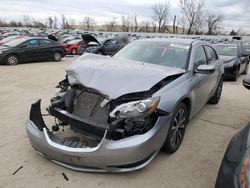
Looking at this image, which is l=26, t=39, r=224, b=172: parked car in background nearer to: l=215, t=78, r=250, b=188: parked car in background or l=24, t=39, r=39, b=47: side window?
l=215, t=78, r=250, b=188: parked car in background

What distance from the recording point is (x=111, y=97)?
2557 mm

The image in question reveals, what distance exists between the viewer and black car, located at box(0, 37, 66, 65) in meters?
11.2

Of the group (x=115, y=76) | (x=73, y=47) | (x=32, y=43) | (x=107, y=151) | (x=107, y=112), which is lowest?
(x=73, y=47)

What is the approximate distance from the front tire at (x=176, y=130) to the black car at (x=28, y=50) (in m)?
10.4

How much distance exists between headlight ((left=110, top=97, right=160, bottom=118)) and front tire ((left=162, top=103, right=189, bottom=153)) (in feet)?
1.48

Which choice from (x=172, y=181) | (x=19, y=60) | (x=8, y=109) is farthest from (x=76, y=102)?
(x=19, y=60)

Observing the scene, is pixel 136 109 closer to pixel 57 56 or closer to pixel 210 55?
pixel 210 55

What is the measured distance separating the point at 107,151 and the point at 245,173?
1.34m

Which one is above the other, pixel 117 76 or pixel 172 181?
pixel 117 76

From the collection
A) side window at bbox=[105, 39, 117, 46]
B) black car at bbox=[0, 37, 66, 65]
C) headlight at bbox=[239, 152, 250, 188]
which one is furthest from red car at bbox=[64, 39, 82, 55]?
headlight at bbox=[239, 152, 250, 188]

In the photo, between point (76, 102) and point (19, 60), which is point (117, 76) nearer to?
point (76, 102)

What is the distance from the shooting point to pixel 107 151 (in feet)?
7.89

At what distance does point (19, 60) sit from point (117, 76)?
10.4 m

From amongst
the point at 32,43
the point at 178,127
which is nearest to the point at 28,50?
the point at 32,43
